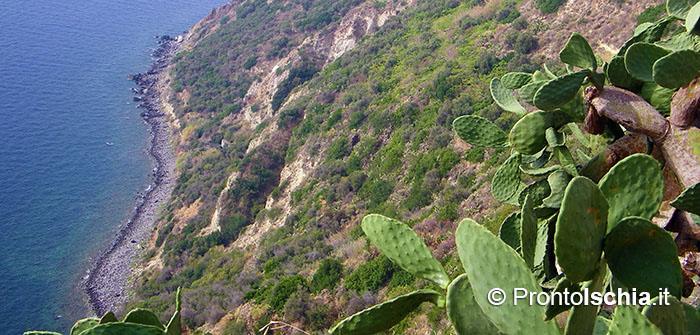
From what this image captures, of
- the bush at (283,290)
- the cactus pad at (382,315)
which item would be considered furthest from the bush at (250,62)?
the cactus pad at (382,315)

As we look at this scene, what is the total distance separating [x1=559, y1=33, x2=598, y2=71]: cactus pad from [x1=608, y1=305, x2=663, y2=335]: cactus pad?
5.97 feet

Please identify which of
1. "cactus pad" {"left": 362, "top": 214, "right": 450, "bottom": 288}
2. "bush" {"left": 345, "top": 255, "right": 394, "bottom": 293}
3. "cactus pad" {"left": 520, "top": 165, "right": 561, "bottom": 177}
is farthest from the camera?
"bush" {"left": 345, "top": 255, "right": 394, "bottom": 293}

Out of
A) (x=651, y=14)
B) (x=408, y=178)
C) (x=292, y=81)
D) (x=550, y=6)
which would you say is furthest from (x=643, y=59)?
(x=292, y=81)

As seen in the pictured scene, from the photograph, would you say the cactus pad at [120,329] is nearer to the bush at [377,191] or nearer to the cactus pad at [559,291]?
the cactus pad at [559,291]

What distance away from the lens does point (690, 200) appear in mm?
1948

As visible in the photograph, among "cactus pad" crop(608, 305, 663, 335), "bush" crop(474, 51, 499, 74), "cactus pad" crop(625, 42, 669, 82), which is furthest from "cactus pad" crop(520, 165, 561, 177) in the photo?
"bush" crop(474, 51, 499, 74)

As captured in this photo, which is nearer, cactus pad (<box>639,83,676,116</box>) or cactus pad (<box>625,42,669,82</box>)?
cactus pad (<box>625,42,669,82</box>)

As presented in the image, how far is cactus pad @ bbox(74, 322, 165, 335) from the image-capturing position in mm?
1690

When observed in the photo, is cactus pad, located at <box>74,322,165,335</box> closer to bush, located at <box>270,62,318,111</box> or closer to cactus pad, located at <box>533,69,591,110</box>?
cactus pad, located at <box>533,69,591,110</box>

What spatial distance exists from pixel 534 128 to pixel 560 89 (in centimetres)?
44

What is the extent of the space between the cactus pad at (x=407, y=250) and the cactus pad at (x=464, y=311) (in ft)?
1.17

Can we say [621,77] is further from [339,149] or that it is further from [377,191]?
[339,149]

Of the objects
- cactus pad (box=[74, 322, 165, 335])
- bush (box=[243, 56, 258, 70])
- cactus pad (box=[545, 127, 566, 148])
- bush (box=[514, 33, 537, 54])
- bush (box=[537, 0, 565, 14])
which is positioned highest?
bush (box=[243, 56, 258, 70])

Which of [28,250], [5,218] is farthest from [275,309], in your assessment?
[5,218]
